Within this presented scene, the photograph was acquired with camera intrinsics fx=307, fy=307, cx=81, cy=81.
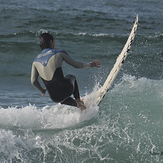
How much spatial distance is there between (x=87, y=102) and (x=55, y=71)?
4.17ft

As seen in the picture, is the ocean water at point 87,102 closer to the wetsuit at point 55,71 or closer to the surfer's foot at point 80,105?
the surfer's foot at point 80,105

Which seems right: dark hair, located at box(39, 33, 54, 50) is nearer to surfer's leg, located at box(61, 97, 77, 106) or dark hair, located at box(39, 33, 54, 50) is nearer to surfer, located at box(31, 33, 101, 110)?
surfer, located at box(31, 33, 101, 110)

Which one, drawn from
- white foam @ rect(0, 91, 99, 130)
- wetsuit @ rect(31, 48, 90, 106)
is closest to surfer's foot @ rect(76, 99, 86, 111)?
white foam @ rect(0, 91, 99, 130)

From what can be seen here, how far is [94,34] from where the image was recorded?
15.9 metres

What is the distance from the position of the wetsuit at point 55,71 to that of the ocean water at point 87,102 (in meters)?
0.75

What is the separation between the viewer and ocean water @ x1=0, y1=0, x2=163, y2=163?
15.7ft

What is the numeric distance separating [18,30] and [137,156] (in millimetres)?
12700

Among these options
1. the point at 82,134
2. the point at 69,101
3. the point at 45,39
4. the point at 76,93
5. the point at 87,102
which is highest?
the point at 45,39

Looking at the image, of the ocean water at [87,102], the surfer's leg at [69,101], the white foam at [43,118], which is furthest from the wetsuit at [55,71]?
the ocean water at [87,102]

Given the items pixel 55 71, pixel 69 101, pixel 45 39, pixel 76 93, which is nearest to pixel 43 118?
pixel 69 101

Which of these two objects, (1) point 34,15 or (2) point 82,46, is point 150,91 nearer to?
(2) point 82,46

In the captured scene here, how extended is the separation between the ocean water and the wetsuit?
753 mm

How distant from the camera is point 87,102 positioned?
585 cm

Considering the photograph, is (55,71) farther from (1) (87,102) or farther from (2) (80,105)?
(1) (87,102)
